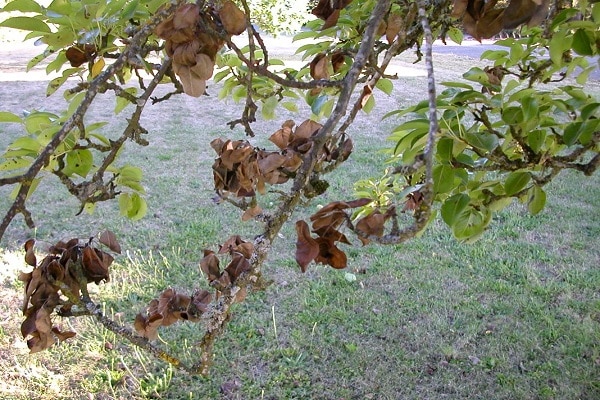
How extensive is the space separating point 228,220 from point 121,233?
0.93 metres

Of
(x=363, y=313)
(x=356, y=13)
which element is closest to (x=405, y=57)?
(x=363, y=313)

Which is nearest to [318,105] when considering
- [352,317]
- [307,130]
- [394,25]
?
[394,25]

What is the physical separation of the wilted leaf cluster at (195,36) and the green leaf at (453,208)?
61cm

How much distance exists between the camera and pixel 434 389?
312cm

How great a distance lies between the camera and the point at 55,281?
1021 millimetres

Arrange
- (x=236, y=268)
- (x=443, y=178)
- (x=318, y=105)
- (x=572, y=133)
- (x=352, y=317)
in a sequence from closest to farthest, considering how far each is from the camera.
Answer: (x=236, y=268), (x=443, y=178), (x=572, y=133), (x=318, y=105), (x=352, y=317)

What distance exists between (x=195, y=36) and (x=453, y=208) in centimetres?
68

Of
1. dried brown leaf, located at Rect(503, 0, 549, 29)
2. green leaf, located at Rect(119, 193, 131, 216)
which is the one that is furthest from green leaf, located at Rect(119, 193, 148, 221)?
dried brown leaf, located at Rect(503, 0, 549, 29)

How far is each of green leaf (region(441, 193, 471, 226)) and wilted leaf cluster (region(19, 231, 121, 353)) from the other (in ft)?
2.31

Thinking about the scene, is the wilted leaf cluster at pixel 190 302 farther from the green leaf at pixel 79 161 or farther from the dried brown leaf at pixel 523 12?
the dried brown leaf at pixel 523 12

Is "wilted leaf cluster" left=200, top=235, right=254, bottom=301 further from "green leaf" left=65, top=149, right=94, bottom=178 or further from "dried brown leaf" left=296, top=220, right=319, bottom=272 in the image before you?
"green leaf" left=65, top=149, right=94, bottom=178

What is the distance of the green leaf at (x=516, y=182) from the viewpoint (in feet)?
4.43

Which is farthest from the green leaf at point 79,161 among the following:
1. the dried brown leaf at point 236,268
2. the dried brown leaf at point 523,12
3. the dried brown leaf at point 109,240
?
the dried brown leaf at point 523,12

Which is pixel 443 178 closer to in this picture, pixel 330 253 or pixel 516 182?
pixel 516 182
